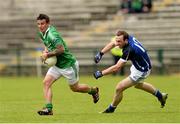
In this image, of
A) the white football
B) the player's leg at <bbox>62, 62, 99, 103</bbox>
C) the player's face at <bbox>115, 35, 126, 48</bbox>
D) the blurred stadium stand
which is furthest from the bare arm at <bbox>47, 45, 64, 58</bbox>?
the blurred stadium stand

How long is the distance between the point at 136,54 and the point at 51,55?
1.75 m

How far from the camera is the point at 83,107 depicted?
1748 centimetres

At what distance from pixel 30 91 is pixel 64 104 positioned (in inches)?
247

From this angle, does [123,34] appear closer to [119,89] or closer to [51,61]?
[119,89]

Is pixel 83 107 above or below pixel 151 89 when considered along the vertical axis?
below

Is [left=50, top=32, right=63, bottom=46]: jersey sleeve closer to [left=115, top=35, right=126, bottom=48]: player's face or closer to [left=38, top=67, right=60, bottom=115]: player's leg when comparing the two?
[left=38, top=67, right=60, bottom=115]: player's leg

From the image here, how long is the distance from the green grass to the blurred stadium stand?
10559 millimetres

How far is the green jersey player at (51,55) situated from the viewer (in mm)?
15281

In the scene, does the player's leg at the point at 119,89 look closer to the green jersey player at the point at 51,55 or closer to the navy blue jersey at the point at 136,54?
the navy blue jersey at the point at 136,54

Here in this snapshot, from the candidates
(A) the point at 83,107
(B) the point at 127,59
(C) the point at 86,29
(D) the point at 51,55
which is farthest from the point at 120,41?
(C) the point at 86,29

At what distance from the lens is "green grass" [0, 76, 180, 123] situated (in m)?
14.2

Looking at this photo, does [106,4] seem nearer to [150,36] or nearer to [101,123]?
[150,36]

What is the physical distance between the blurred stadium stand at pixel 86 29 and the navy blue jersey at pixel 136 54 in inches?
755

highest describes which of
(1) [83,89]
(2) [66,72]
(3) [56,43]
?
(3) [56,43]
